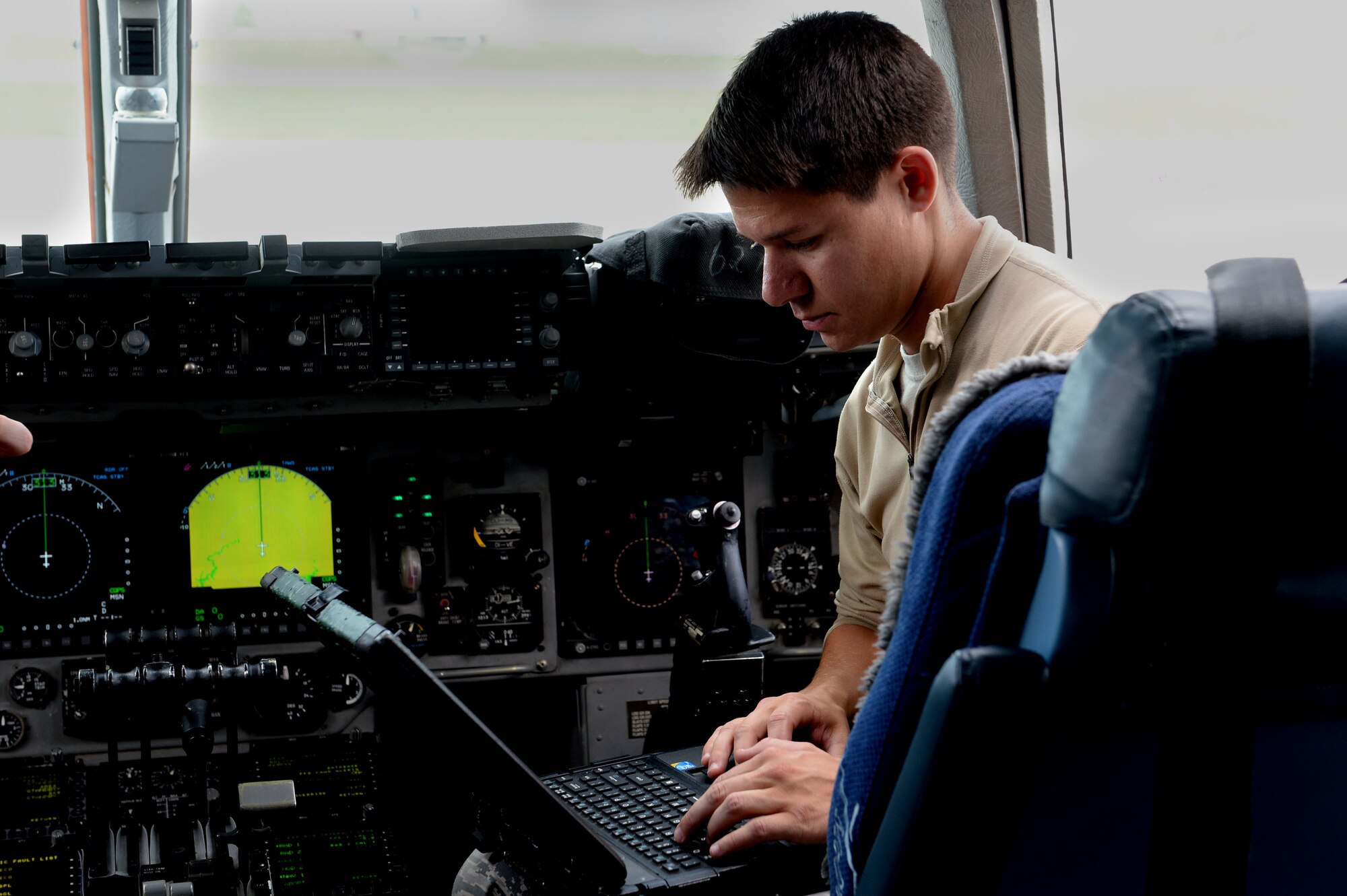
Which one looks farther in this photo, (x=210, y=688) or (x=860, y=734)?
(x=210, y=688)

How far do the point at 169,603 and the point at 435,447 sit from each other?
0.59m

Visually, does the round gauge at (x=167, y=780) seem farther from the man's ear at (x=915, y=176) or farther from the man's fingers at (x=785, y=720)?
the man's ear at (x=915, y=176)

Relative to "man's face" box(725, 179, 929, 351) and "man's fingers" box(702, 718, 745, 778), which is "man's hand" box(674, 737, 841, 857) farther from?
"man's face" box(725, 179, 929, 351)

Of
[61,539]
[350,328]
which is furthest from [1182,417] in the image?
[61,539]

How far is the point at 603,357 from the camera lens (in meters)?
2.50

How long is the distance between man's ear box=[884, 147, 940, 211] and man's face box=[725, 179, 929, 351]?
12mm

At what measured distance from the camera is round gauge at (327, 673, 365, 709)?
99.8 inches

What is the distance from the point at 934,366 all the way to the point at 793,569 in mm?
1286

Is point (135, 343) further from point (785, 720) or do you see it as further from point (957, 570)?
point (957, 570)

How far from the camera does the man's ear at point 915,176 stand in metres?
1.45

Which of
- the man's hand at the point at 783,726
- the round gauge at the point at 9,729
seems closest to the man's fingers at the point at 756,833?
the man's hand at the point at 783,726

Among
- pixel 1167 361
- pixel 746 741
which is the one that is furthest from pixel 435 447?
pixel 1167 361

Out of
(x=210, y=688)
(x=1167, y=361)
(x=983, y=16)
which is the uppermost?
(x=983, y=16)

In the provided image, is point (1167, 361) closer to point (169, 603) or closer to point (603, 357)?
point (603, 357)
